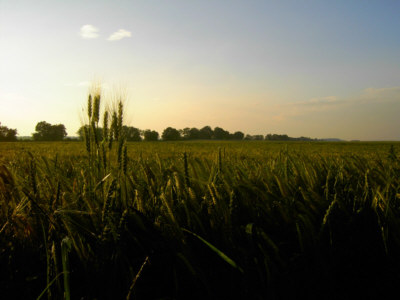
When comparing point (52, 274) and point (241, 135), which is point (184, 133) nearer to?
point (241, 135)

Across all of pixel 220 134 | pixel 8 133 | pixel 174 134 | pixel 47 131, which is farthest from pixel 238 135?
pixel 8 133

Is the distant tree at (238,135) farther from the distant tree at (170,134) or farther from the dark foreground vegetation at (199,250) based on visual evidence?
the dark foreground vegetation at (199,250)

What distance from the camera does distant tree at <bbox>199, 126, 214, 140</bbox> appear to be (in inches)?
3878

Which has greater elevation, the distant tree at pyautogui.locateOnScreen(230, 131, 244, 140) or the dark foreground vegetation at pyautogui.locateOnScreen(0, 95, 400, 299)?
the distant tree at pyautogui.locateOnScreen(230, 131, 244, 140)

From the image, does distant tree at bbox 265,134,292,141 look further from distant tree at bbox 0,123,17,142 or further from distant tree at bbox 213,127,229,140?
distant tree at bbox 0,123,17,142

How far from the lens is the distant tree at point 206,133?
98.5 metres

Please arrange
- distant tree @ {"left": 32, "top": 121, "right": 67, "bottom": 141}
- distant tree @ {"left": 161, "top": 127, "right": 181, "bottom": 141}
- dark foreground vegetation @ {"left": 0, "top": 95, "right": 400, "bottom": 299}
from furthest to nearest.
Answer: distant tree @ {"left": 32, "top": 121, "right": 67, "bottom": 141}
distant tree @ {"left": 161, "top": 127, "right": 181, "bottom": 141}
dark foreground vegetation @ {"left": 0, "top": 95, "right": 400, "bottom": 299}

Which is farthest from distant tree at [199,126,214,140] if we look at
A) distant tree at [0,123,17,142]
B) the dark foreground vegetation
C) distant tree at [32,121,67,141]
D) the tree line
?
the dark foreground vegetation

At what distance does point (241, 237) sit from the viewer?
37.7 inches

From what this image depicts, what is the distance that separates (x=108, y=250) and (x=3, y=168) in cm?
106

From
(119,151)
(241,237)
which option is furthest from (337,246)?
(119,151)

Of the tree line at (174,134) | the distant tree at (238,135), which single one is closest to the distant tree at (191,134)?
the tree line at (174,134)

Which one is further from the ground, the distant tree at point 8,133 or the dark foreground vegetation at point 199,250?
the distant tree at point 8,133

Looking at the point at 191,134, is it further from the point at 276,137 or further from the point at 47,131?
the point at 47,131
